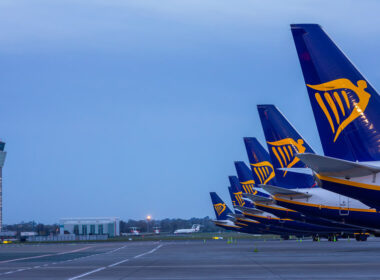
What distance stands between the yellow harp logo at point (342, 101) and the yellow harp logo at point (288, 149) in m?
19.9

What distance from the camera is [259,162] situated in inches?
2096

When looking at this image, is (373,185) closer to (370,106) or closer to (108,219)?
(370,106)

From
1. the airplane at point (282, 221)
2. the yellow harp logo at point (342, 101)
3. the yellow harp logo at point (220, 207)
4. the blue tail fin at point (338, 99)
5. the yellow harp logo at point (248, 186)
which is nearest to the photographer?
the blue tail fin at point (338, 99)

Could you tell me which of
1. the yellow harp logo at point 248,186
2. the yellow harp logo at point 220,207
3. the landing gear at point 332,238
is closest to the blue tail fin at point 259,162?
the yellow harp logo at point 248,186

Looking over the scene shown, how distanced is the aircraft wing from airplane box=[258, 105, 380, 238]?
15263 millimetres

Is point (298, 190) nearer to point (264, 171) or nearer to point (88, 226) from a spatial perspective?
point (264, 171)

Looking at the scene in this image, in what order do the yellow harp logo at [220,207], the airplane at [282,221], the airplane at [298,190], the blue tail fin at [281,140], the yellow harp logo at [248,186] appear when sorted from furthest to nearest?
the yellow harp logo at [220,207], the yellow harp logo at [248,186], the airplane at [282,221], the blue tail fin at [281,140], the airplane at [298,190]

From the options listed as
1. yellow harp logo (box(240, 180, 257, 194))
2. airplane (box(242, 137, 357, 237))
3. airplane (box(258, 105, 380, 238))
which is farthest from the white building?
airplane (box(258, 105, 380, 238))

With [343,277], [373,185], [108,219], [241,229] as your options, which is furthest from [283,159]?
[108,219]

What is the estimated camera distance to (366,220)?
1455 inches

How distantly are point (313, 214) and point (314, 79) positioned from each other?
62.7ft

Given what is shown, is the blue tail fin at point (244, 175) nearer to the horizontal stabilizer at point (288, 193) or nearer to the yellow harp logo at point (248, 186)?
the yellow harp logo at point (248, 186)

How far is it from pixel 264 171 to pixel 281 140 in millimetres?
10588

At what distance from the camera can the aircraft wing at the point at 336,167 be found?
19.3 meters
